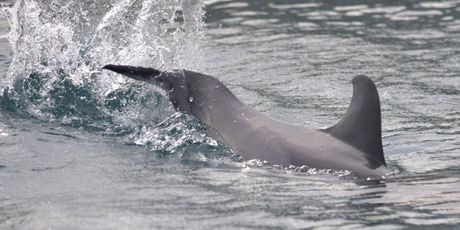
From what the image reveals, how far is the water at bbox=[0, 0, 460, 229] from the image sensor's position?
24.3 ft

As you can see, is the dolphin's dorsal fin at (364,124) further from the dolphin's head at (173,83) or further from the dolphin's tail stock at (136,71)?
the dolphin's tail stock at (136,71)

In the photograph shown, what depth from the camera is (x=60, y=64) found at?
1184 cm

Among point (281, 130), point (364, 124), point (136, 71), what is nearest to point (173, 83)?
point (136, 71)

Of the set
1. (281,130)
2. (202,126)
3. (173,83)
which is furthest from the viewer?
(173,83)

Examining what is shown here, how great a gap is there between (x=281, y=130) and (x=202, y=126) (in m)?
0.94

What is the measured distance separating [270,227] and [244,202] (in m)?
0.66

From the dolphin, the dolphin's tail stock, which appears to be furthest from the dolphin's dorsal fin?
the dolphin's tail stock

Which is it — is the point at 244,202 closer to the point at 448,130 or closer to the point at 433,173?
the point at 433,173

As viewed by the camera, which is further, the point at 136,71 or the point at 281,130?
the point at 136,71

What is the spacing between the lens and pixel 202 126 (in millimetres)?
9398

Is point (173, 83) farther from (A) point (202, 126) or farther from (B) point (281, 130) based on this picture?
(B) point (281, 130)

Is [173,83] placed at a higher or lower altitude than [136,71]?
lower

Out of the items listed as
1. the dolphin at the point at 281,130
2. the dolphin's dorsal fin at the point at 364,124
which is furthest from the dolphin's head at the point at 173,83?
the dolphin's dorsal fin at the point at 364,124

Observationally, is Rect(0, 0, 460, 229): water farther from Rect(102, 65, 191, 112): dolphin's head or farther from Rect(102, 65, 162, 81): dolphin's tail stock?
Rect(102, 65, 162, 81): dolphin's tail stock
